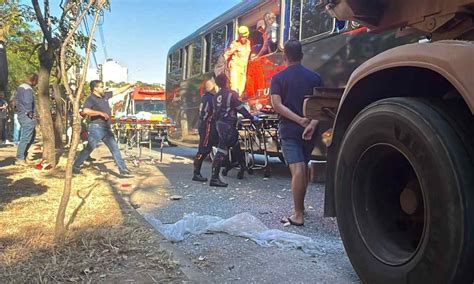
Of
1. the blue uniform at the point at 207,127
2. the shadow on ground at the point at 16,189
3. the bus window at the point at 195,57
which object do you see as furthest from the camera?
the bus window at the point at 195,57

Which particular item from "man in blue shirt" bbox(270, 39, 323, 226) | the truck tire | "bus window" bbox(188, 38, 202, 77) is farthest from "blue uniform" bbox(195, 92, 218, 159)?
the truck tire

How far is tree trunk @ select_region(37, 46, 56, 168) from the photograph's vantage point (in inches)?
362

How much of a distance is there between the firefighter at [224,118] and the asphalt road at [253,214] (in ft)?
1.29

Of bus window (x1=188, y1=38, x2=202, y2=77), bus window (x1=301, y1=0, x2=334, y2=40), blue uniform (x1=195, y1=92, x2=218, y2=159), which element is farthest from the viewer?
bus window (x1=188, y1=38, x2=202, y2=77)

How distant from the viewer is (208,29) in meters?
11.8

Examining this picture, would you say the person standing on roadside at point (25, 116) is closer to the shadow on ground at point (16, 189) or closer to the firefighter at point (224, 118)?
the shadow on ground at point (16, 189)

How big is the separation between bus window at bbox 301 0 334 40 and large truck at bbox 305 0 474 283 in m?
3.52

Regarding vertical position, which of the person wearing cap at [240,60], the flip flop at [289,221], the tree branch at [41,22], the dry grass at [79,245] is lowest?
the dry grass at [79,245]

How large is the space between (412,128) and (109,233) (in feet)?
9.19

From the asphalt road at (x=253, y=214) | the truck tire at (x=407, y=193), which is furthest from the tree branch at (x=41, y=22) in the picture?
the truck tire at (x=407, y=193)

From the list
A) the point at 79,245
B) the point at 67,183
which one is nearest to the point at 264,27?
the point at 67,183

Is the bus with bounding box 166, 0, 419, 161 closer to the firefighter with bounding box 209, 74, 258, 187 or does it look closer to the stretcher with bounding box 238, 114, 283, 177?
the stretcher with bounding box 238, 114, 283, 177

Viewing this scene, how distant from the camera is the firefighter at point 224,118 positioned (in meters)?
7.66

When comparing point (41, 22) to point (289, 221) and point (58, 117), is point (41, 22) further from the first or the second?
point (289, 221)
